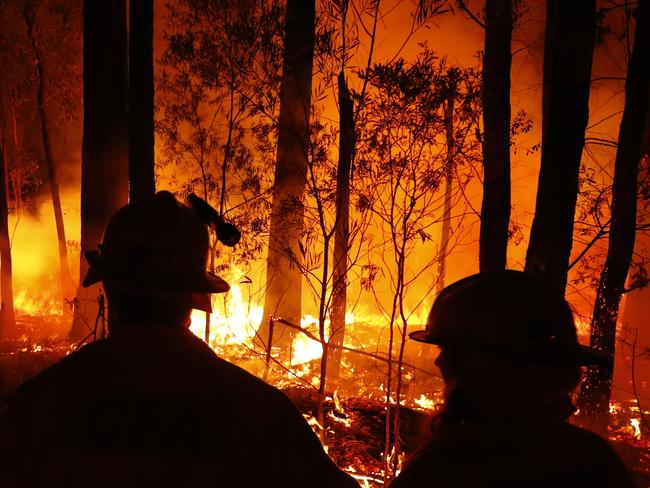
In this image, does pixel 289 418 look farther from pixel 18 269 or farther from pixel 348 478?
pixel 18 269

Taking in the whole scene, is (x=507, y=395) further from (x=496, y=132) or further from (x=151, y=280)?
(x=496, y=132)

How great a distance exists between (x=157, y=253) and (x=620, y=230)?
907 cm

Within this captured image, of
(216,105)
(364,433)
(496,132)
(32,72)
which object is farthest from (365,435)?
(32,72)

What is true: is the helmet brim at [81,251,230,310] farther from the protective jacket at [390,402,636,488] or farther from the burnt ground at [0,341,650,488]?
the burnt ground at [0,341,650,488]

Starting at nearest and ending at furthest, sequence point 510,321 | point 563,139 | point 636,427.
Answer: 1. point 510,321
2. point 563,139
3. point 636,427

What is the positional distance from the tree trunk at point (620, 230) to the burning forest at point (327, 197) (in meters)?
0.04

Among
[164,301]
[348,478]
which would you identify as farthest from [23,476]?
[348,478]

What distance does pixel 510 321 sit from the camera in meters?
1.73

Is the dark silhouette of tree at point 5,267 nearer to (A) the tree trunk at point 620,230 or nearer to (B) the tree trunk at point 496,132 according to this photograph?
(B) the tree trunk at point 496,132

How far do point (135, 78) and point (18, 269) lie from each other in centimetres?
1738

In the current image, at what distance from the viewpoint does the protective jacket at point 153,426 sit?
5.11ft

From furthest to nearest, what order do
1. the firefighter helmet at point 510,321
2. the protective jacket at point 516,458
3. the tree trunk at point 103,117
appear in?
the tree trunk at point 103,117
the firefighter helmet at point 510,321
the protective jacket at point 516,458

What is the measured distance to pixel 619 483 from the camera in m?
1.40

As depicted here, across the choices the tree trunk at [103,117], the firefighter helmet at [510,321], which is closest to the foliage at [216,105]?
the tree trunk at [103,117]
